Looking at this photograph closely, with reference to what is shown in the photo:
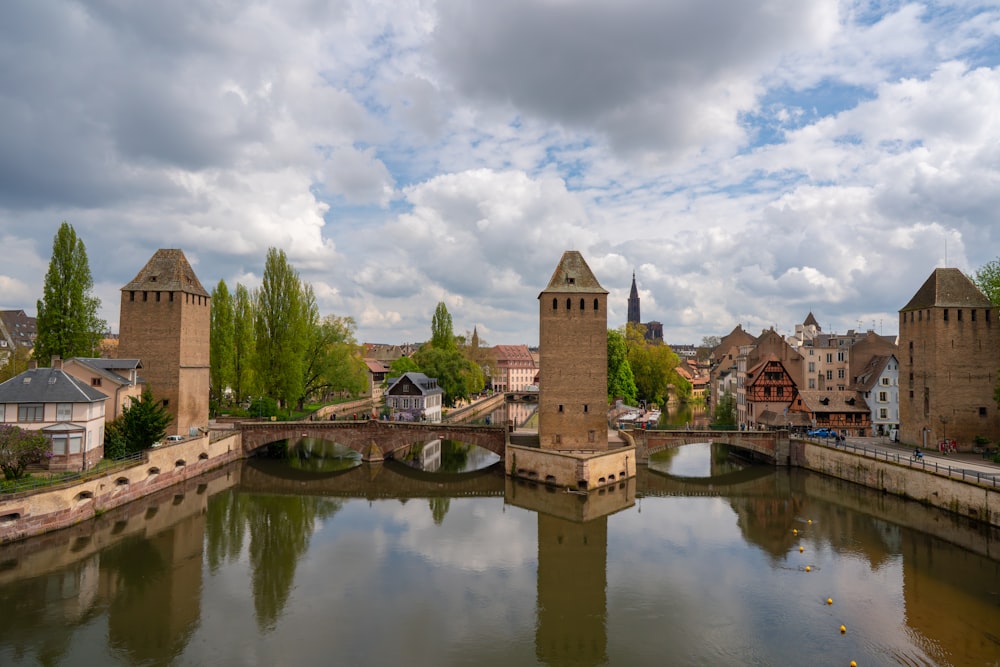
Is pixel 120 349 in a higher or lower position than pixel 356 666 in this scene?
higher

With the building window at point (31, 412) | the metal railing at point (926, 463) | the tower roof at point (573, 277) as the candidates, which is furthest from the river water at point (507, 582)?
the tower roof at point (573, 277)

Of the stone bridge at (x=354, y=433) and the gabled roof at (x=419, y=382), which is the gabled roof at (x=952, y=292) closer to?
the stone bridge at (x=354, y=433)

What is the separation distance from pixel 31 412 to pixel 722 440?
4093 centimetres

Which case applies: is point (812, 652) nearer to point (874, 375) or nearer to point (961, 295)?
point (961, 295)

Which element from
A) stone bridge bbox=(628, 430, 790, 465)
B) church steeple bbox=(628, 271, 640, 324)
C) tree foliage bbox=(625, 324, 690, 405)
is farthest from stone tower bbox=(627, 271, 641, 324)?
stone bridge bbox=(628, 430, 790, 465)

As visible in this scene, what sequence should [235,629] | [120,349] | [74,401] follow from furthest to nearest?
1. [120,349]
2. [74,401]
3. [235,629]

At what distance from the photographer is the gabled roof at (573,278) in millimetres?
38219

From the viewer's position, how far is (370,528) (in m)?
28.8

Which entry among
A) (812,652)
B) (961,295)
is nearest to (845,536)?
(812,652)

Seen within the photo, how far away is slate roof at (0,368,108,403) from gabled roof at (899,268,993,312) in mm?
48568

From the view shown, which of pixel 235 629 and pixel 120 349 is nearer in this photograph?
pixel 235 629

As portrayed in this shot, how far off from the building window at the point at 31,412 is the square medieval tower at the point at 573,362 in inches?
1032

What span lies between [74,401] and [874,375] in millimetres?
54871

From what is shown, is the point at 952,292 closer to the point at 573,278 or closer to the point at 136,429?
the point at 573,278
